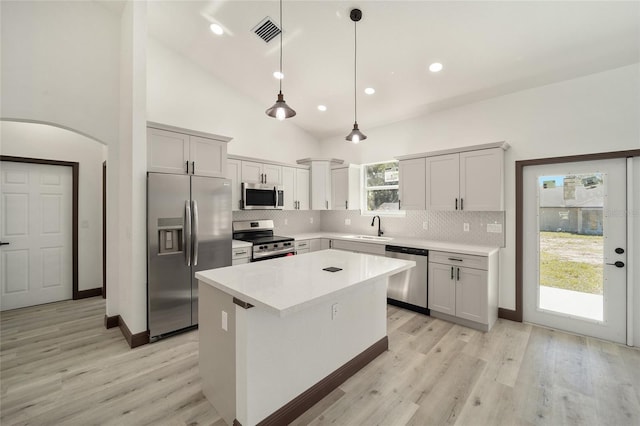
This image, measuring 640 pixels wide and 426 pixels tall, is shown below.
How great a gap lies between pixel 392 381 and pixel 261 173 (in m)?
3.46

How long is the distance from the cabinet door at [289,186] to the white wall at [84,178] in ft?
9.50

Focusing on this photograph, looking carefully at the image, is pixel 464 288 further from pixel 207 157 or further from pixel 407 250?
pixel 207 157

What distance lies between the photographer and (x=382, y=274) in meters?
2.10

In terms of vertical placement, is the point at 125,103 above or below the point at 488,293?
above

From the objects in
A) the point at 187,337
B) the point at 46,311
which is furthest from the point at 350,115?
the point at 46,311

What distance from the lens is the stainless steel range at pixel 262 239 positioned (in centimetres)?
402

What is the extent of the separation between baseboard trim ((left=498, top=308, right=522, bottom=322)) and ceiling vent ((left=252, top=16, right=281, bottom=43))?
15.0 ft

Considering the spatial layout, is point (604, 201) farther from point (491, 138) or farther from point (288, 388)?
point (288, 388)

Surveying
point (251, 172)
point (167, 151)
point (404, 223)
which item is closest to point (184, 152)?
point (167, 151)

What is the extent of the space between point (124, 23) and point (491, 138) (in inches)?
191

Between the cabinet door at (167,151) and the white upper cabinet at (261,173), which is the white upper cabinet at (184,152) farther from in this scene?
the white upper cabinet at (261,173)

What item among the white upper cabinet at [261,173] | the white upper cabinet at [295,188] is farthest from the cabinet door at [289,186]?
the white upper cabinet at [261,173]

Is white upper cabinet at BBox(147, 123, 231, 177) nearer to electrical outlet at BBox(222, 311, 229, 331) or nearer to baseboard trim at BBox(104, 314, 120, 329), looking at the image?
baseboard trim at BBox(104, 314, 120, 329)

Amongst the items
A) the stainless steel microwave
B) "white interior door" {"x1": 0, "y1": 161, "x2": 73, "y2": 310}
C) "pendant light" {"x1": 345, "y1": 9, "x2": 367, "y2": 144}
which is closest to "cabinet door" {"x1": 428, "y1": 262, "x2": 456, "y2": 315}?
"pendant light" {"x1": 345, "y1": 9, "x2": 367, "y2": 144}
